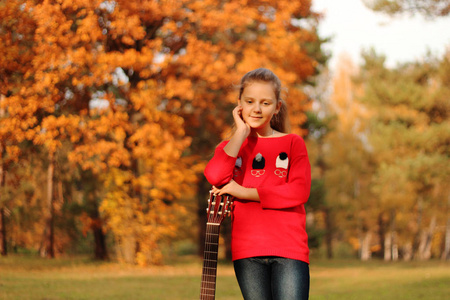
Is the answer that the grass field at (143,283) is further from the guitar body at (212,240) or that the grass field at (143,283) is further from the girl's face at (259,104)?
the girl's face at (259,104)

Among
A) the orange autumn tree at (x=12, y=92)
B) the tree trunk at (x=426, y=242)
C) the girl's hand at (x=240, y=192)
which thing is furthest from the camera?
the tree trunk at (x=426, y=242)

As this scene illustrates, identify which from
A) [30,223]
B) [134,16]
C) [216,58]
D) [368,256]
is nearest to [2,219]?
[30,223]

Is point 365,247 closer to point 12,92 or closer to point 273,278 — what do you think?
point 12,92

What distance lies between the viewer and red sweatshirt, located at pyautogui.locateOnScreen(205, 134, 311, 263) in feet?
8.79

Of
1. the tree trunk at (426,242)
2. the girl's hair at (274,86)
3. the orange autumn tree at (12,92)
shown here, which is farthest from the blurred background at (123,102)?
the tree trunk at (426,242)

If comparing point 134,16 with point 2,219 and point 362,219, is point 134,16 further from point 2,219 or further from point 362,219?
point 362,219

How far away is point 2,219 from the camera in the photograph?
480 inches

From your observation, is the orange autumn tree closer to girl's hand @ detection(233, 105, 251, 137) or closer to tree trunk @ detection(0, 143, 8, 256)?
tree trunk @ detection(0, 143, 8, 256)

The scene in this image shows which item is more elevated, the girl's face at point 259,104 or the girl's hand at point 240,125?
the girl's face at point 259,104

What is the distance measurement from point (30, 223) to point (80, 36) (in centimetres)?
513

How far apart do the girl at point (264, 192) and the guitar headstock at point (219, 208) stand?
43 mm

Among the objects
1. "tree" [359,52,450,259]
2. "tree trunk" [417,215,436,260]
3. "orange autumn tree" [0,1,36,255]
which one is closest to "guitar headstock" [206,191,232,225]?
"orange autumn tree" [0,1,36,255]

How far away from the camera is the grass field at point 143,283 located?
372 inches

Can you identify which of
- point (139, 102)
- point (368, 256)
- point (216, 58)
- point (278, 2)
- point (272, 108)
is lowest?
point (368, 256)
